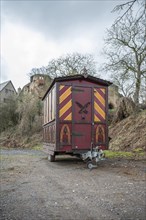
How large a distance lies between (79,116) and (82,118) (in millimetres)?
117

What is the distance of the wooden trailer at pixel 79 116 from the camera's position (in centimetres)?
811

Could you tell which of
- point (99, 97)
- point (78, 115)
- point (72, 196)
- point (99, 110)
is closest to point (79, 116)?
point (78, 115)

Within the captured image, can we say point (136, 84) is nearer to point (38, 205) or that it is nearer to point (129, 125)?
point (129, 125)

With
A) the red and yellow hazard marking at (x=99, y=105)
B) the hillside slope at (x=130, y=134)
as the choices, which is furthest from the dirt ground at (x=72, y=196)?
the hillside slope at (x=130, y=134)

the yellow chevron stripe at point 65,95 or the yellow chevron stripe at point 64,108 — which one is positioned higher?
the yellow chevron stripe at point 65,95

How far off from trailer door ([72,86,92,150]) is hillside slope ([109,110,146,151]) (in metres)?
4.08

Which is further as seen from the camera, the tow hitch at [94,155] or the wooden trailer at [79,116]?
the wooden trailer at [79,116]

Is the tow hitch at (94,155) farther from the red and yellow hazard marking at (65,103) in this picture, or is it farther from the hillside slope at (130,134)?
the hillside slope at (130,134)

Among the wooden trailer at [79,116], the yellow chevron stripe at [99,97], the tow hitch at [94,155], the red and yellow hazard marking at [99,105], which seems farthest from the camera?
the yellow chevron stripe at [99,97]

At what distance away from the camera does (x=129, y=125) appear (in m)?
14.9

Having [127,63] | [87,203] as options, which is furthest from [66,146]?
[127,63]

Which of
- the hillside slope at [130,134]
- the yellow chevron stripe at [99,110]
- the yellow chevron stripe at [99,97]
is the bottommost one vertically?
the hillside slope at [130,134]

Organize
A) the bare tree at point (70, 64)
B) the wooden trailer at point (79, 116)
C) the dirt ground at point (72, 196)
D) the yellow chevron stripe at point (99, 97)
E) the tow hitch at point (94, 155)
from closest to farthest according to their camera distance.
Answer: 1. the dirt ground at point (72, 196)
2. the tow hitch at point (94, 155)
3. the wooden trailer at point (79, 116)
4. the yellow chevron stripe at point (99, 97)
5. the bare tree at point (70, 64)

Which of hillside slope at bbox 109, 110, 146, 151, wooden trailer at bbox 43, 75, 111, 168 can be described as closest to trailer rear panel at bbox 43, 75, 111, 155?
wooden trailer at bbox 43, 75, 111, 168
